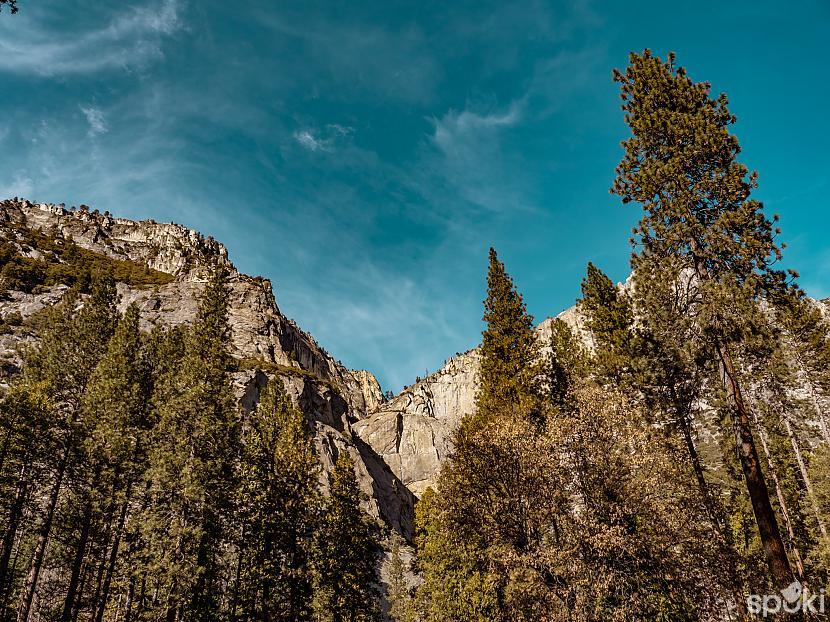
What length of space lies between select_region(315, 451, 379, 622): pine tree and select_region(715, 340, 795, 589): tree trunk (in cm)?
2672

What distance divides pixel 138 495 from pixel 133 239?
157201 millimetres

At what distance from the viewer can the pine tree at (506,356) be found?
2898cm

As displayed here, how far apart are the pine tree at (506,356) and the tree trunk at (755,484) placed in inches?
520

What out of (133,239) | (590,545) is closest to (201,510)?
(590,545)

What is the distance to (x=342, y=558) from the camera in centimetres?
3316

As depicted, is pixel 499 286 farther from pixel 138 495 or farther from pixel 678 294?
pixel 138 495

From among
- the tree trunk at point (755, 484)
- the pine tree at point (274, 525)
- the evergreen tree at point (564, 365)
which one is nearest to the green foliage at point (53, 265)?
the pine tree at point (274, 525)

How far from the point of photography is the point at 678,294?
15672 mm

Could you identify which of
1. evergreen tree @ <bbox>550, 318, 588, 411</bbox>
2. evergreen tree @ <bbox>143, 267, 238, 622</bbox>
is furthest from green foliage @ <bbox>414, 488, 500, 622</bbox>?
evergreen tree @ <bbox>143, 267, 238, 622</bbox>

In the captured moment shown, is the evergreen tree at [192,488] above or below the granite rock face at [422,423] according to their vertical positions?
below

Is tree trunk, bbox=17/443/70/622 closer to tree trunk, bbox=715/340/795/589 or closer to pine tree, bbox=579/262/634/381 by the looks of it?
tree trunk, bbox=715/340/795/589

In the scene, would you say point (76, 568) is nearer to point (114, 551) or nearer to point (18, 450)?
point (114, 551)

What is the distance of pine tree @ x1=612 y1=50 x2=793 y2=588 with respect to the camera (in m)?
13.5

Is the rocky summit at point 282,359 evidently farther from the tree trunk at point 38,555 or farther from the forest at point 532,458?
the tree trunk at point 38,555
